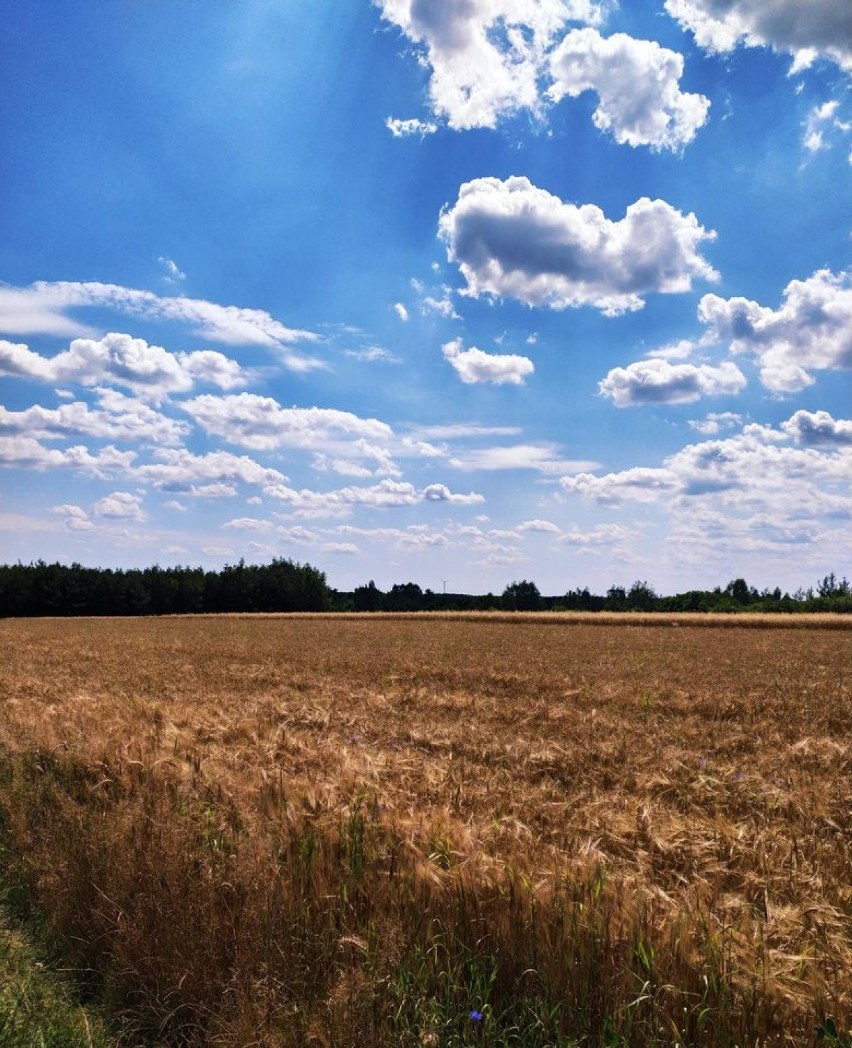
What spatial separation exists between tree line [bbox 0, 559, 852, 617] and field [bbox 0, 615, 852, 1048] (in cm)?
9631

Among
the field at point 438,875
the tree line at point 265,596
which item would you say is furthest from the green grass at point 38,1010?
the tree line at point 265,596

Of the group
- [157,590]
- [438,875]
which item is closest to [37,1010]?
[438,875]

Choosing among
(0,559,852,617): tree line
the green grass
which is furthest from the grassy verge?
(0,559,852,617): tree line

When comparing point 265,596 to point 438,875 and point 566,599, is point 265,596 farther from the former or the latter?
point 438,875

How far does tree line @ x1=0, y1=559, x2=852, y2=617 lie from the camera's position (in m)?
96.8

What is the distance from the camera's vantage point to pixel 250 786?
6285 mm

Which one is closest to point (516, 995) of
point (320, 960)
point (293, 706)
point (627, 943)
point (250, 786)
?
point (627, 943)

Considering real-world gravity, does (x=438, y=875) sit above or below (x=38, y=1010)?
above

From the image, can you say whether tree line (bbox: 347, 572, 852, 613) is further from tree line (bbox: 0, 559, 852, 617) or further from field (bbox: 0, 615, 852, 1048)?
field (bbox: 0, 615, 852, 1048)

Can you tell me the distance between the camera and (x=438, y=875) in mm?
4414

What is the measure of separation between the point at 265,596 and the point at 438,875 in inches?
4366

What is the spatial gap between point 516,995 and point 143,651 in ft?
81.0

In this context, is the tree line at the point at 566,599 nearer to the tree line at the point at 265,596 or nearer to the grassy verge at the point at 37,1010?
the tree line at the point at 265,596

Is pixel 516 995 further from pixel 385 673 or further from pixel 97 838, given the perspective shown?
pixel 385 673
